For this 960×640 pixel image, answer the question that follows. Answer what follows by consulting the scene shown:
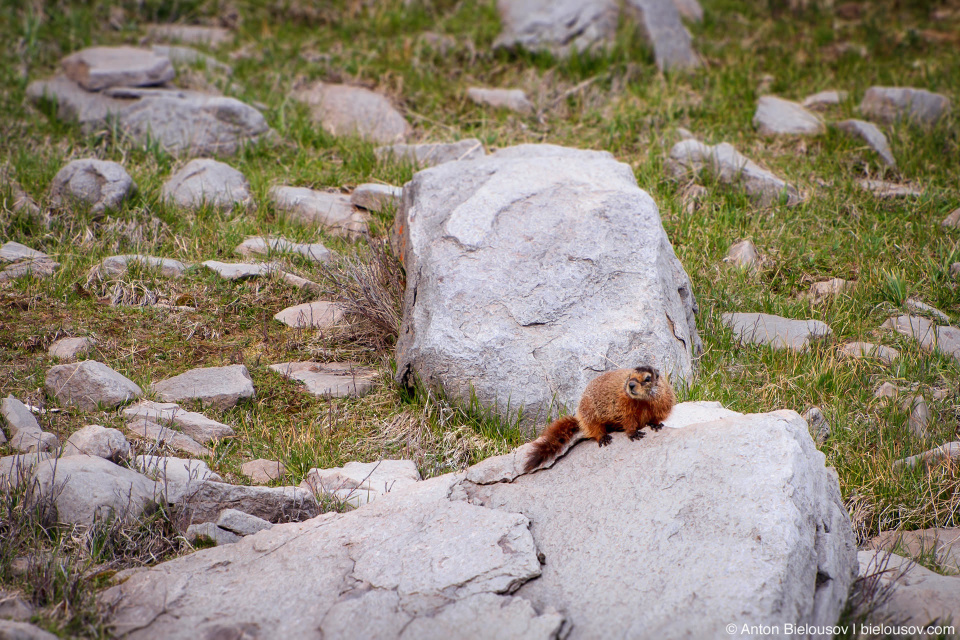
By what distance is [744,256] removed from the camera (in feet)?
21.5

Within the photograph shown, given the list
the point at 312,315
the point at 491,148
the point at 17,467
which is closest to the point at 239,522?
the point at 17,467

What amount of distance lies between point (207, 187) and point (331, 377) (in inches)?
115

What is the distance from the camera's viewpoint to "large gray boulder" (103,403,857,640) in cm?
286

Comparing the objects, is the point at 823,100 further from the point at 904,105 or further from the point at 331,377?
the point at 331,377

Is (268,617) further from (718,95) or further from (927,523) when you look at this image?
(718,95)

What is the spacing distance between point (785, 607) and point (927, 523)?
75.7 inches

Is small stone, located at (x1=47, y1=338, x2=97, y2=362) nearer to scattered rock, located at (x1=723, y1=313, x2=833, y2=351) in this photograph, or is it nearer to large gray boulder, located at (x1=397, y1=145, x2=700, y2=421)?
large gray boulder, located at (x1=397, y1=145, x2=700, y2=421)

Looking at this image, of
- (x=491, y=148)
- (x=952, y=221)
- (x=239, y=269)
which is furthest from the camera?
(x=491, y=148)

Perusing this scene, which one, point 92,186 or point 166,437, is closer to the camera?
point 166,437

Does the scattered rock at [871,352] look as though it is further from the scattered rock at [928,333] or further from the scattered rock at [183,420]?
the scattered rock at [183,420]

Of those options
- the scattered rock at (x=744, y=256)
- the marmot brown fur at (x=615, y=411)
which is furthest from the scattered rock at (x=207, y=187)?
the marmot brown fur at (x=615, y=411)

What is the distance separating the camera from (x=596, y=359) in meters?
4.57

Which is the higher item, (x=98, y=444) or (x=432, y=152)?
(x=432, y=152)

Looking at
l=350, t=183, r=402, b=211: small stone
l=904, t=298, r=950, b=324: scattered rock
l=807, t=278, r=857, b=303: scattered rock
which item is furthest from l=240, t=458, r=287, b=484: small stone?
l=904, t=298, r=950, b=324: scattered rock
